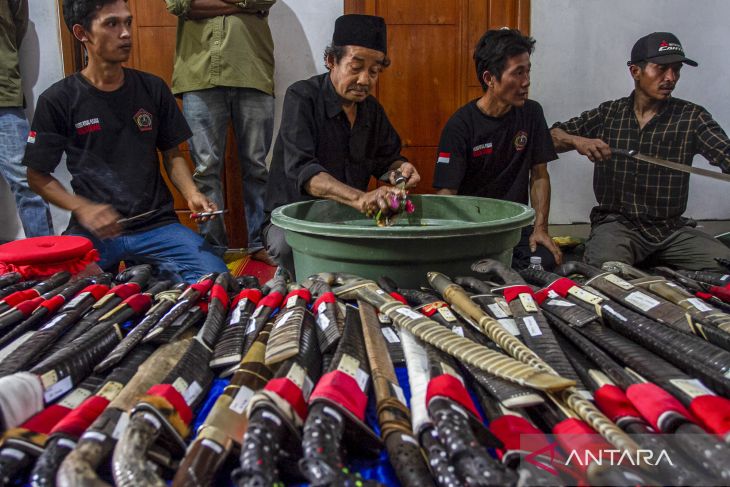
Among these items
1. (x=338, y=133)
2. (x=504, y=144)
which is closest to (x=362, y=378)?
(x=338, y=133)

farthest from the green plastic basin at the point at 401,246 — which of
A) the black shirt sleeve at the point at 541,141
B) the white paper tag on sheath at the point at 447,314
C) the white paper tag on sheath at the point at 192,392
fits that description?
the black shirt sleeve at the point at 541,141

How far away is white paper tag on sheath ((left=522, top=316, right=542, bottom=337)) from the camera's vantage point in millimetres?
1247

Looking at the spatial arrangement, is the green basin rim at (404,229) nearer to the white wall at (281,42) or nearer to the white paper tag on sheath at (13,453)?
the white paper tag on sheath at (13,453)

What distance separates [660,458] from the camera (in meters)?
0.84

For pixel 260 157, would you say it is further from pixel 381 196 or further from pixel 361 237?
pixel 361 237

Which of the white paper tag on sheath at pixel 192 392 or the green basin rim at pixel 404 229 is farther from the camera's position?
the green basin rim at pixel 404 229

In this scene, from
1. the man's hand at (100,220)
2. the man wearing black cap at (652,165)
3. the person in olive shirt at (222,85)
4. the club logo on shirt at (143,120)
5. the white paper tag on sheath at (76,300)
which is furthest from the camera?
the person in olive shirt at (222,85)

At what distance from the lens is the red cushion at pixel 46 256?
1917mm

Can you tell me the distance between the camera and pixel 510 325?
131 centimetres

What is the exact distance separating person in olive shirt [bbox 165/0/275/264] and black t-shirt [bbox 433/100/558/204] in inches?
50.6

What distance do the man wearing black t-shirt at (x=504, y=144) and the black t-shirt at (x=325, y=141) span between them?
0.35m

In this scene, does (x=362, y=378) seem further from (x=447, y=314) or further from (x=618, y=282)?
(x=618, y=282)

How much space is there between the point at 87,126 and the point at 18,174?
1214mm

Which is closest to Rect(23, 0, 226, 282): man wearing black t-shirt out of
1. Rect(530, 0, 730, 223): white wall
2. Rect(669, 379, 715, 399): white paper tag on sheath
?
Rect(669, 379, 715, 399): white paper tag on sheath
